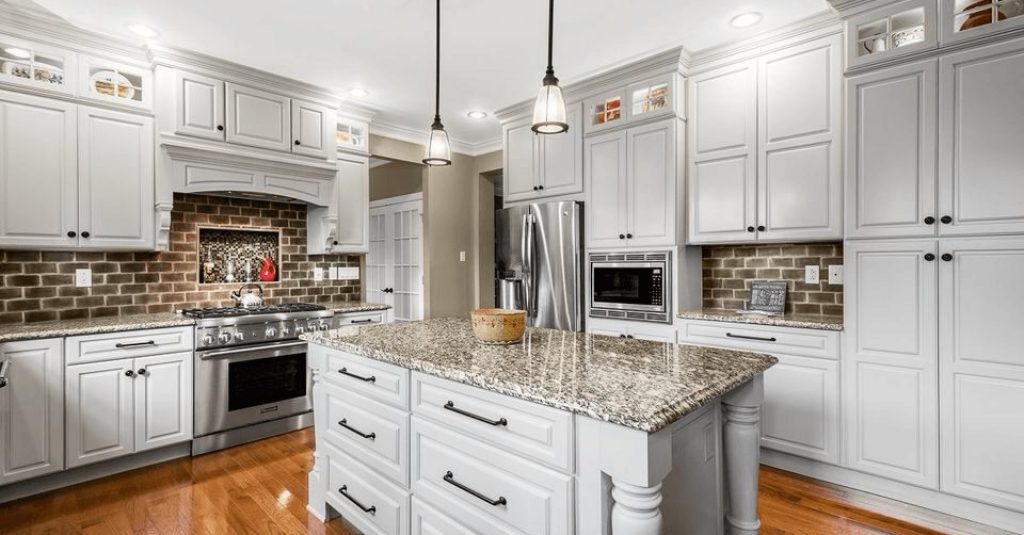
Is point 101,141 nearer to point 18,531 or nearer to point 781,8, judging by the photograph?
point 18,531

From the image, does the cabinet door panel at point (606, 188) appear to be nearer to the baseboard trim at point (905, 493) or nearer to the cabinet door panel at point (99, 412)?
the baseboard trim at point (905, 493)

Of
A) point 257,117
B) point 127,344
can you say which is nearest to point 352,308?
point 127,344

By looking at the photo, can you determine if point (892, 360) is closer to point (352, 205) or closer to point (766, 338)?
point (766, 338)

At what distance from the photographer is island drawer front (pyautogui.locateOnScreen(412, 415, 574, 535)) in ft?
4.21

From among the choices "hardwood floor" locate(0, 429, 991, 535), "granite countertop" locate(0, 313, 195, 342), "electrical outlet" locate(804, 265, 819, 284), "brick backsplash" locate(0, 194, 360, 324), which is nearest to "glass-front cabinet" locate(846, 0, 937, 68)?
"electrical outlet" locate(804, 265, 819, 284)

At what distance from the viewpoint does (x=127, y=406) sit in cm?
283

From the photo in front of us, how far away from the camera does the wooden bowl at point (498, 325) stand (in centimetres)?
185

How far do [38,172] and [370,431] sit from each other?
2.61m

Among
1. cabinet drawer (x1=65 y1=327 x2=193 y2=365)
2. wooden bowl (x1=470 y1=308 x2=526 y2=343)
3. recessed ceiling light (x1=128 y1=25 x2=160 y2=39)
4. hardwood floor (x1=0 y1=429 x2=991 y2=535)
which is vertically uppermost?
recessed ceiling light (x1=128 y1=25 x2=160 y2=39)

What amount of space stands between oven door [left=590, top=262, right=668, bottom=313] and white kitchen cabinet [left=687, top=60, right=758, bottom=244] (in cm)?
37

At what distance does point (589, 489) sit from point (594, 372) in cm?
35

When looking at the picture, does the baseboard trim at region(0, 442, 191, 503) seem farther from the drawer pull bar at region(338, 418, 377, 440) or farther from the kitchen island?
the drawer pull bar at region(338, 418, 377, 440)

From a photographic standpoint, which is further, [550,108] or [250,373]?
[250,373]

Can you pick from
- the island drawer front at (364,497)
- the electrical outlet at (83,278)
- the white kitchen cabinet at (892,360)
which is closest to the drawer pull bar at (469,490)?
the island drawer front at (364,497)
